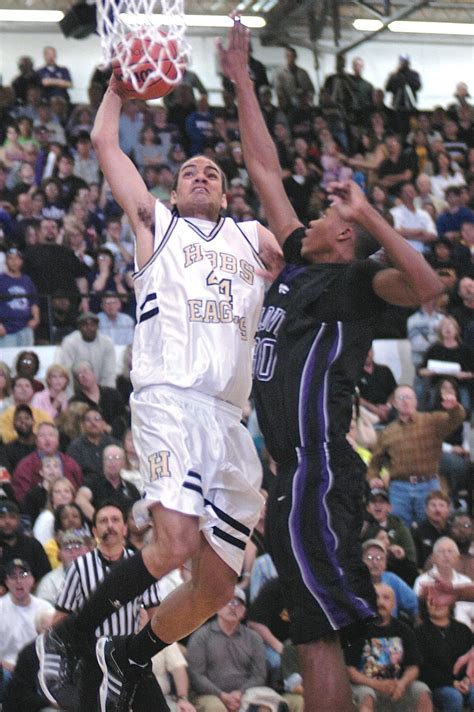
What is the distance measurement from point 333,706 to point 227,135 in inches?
445

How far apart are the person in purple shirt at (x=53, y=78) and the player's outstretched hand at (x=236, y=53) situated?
9914 millimetres

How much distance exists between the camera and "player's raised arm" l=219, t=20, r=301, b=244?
5.42m

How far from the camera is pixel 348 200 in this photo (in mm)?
4523

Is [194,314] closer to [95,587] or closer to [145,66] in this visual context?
[145,66]

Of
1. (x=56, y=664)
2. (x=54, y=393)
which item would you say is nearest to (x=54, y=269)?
(x=54, y=393)

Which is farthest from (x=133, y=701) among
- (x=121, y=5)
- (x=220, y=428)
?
(x=121, y=5)

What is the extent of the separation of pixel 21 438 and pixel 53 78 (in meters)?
7.20

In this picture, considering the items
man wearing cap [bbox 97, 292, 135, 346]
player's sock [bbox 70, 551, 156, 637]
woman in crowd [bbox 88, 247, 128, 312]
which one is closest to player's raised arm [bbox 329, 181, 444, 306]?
player's sock [bbox 70, 551, 156, 637]

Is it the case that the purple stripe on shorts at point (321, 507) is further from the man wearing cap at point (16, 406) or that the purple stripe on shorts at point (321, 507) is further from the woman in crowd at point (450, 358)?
the woman in crowd at point (450, 358)

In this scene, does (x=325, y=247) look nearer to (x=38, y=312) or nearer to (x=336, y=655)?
(x=336, y=655)

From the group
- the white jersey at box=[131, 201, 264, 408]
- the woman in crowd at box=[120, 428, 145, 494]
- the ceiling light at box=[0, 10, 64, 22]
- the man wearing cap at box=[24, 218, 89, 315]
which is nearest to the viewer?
the white jersey at box=[131, 201, 264, 408]

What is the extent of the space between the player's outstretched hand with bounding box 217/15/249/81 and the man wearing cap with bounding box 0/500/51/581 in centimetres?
372

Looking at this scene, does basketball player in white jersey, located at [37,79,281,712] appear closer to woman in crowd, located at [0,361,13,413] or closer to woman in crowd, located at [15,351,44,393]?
woman in crowd, located at [0,361,13,413]

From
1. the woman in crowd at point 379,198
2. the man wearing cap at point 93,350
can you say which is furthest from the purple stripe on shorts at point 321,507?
the woman in crowd at point 379,198
